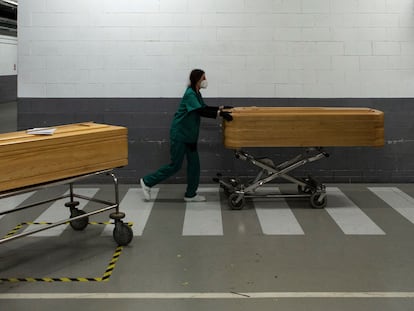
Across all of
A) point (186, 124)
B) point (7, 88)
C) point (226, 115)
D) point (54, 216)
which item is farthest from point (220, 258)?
point (7, 88)

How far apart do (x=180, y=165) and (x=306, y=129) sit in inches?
58.3

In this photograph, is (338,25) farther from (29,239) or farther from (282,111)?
(29,239)

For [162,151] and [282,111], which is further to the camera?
[162,151]

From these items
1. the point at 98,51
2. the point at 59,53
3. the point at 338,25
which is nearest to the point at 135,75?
the point at 98,51

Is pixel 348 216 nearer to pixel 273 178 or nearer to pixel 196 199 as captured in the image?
pixel 273 178

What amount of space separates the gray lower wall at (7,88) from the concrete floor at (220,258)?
37.6 ft

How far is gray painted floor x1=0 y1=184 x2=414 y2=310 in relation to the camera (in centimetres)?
339

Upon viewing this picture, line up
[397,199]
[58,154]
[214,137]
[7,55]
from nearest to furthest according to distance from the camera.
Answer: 1. [58,154]
2. [397,199]
3. [214,137]
4. [7,55]

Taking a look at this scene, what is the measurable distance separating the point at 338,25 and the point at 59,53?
3.61 metres

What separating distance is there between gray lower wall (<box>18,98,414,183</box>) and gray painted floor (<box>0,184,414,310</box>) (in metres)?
0.94

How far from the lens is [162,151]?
6660 mm

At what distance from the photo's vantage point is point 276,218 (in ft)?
17.0

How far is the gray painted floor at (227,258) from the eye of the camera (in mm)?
3387

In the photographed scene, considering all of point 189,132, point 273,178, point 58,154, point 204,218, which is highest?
point 189,132
